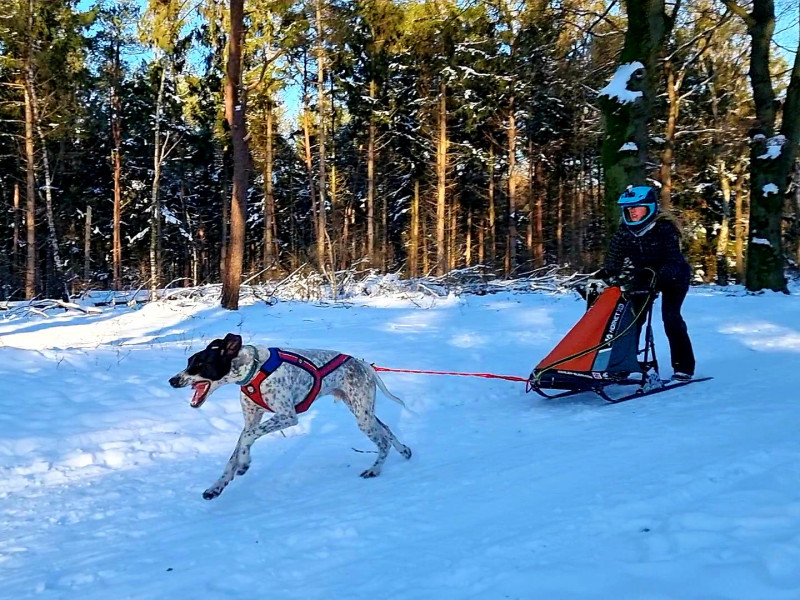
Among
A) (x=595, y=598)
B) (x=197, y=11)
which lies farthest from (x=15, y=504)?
(x=197, y=11)

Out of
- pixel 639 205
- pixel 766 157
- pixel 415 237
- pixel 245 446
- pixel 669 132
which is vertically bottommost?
pixel 245 446

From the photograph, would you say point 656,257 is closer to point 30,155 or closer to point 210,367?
point 210,367

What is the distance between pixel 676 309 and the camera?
6.66 m

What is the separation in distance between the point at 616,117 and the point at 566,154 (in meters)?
21.2

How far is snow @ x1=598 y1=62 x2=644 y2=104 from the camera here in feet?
32.7

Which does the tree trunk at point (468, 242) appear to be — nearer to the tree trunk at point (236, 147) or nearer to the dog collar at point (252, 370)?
the tree trunk at point (236, 147)

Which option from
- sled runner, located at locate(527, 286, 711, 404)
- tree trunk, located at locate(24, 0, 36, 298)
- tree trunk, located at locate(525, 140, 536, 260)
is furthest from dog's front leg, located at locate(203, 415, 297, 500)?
tree trunk, located at locate(525, 140, 536, 260)

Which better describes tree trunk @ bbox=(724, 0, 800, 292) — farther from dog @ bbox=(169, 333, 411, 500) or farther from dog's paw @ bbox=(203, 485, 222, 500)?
dog's paw @ bbox=(203, 485, 222, 500)

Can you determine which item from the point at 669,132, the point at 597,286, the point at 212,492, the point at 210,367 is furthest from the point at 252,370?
the point at 669,132

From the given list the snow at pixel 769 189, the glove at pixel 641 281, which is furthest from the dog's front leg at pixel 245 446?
the snow at pixel 769 189

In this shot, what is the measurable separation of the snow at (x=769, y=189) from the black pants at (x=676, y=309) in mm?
7790

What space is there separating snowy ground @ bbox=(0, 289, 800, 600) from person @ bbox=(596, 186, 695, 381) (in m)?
0.60

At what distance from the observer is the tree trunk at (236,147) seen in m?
13.9

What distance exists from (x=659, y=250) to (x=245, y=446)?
4416mm
